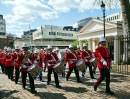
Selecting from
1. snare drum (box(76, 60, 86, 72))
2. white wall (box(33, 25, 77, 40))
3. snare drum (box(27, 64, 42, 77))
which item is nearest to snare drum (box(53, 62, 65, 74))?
snare drum (box(27, 64, 42, 77))

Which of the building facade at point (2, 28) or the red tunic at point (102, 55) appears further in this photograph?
the building facade at point (2, 28)

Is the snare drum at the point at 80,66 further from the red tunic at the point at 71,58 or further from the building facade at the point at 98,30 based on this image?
the building facade at the point at 98,30

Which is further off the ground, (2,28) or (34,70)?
(2,28)

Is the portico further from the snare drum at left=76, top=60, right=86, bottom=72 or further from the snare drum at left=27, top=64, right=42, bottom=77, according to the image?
the snare drum at left=27, top=64, right=42, bottom=77

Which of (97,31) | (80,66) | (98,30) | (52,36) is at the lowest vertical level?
(80,66)

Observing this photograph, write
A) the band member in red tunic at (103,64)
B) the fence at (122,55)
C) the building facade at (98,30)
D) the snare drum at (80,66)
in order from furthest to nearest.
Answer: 1. the building facade at (98,30)
2. the fence at (122,55)
3. the snare drum at (80,66)
4. the band member in red tunic at (103,64)

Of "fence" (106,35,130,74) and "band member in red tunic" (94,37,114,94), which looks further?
"fence" (106,35,130,74)

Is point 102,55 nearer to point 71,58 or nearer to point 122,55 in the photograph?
point 71,58

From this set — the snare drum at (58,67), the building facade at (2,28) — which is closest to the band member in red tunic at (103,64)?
the snare drum at (58,67)

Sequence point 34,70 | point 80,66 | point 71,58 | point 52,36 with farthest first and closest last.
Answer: point 52,36 < point 71,58 < point 80,66 < point 34,70

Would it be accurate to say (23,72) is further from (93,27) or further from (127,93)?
(93,27)

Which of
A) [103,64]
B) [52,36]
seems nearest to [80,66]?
[103,64]

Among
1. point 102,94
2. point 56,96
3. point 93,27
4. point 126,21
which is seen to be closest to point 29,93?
point 56,96

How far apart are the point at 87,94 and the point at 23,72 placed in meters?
2.79
